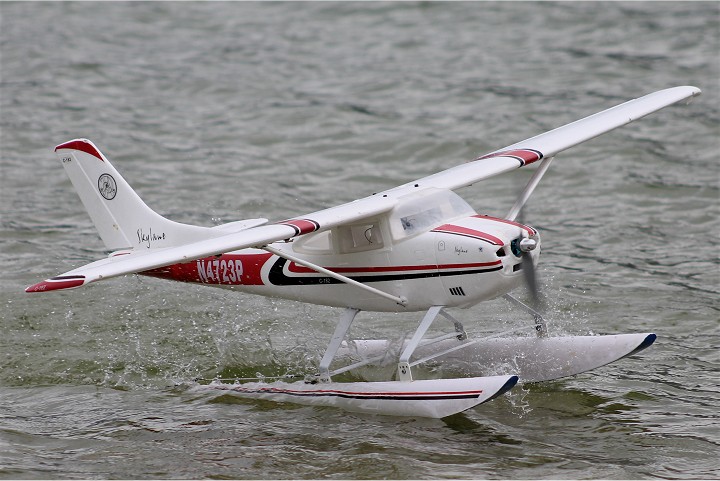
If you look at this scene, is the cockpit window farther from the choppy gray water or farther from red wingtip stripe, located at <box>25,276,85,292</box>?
red wingtip stripe, located at <box>25,276,85,292</box>

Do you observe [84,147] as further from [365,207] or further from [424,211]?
[424,211]

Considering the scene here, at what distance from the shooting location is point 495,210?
19.7m

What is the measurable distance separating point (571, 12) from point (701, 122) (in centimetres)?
964

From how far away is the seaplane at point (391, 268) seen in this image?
36.1ft

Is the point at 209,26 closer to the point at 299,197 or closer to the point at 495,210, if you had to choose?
the point at 299,197

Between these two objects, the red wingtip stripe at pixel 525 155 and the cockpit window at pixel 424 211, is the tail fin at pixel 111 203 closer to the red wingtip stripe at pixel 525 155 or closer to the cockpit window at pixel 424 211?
the cockpit window at pixel 424 211

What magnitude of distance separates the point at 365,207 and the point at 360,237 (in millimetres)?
570

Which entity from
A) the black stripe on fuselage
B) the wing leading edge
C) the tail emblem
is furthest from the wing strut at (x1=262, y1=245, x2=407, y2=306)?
the tail emblem

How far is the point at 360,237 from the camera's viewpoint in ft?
38.4

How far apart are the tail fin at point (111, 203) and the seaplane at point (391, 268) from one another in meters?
0.01

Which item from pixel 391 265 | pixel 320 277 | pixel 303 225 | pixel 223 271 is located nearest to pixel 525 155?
pixel 391 265

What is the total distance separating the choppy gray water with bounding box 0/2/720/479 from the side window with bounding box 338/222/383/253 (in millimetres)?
1785

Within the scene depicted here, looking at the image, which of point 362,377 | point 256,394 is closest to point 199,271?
point 256,394

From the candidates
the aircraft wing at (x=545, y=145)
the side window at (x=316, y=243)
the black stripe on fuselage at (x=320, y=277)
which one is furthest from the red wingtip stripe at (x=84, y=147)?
the aircraft wing at (x=545, y=145)
